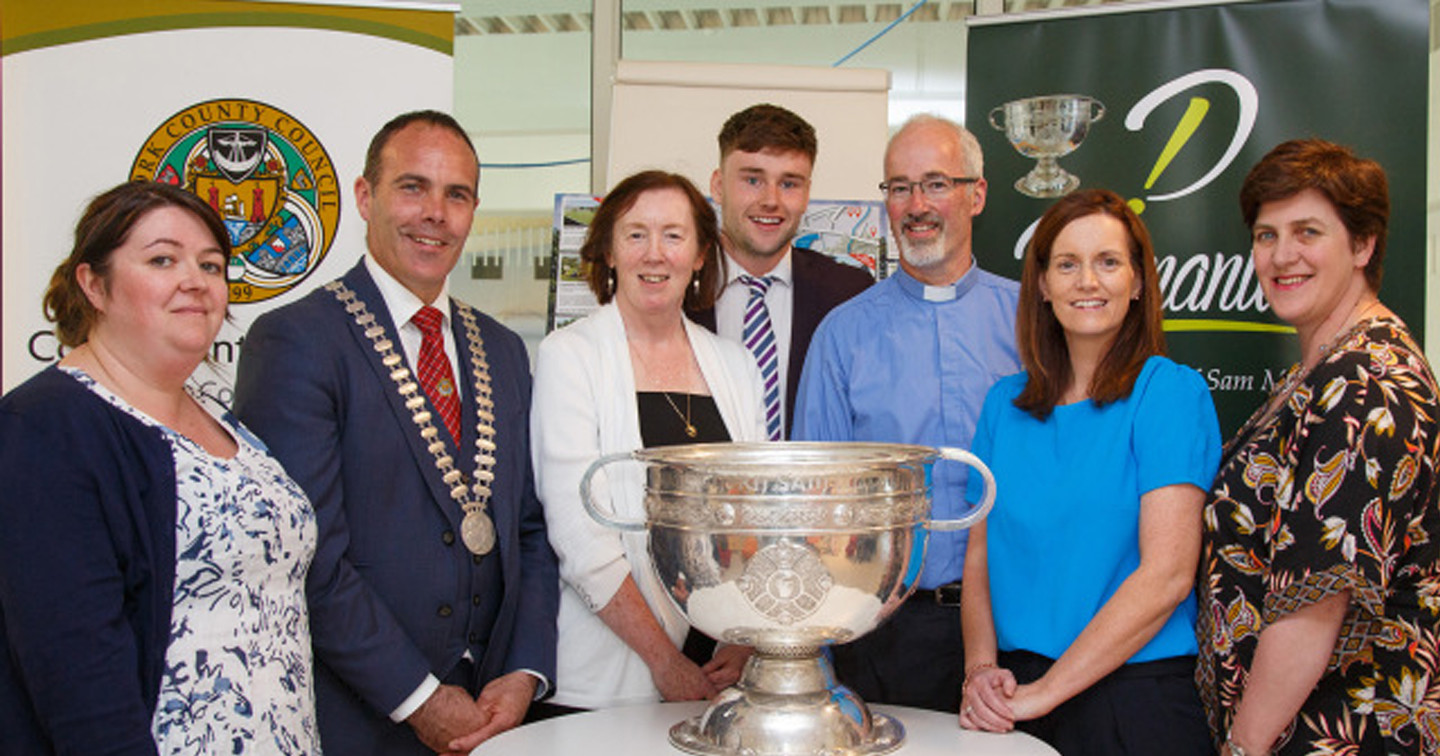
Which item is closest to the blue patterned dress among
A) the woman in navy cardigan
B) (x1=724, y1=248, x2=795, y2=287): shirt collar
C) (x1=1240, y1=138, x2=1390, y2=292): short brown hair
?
the woman in navy cardigan

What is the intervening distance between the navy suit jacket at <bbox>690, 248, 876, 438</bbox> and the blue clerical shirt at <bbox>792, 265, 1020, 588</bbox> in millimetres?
161

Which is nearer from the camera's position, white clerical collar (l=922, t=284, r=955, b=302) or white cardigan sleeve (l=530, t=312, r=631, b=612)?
white cardigan sleeve (l=530, t=312, r=631, b=612)

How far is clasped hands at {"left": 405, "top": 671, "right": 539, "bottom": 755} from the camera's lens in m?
2.03

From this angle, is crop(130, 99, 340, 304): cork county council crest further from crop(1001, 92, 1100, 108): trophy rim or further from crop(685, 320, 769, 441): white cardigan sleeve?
crop(1001, 92, 1100, 108): trophy rim

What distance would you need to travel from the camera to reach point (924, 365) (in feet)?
8.26

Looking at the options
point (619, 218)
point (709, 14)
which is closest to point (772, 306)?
point (619, 218)

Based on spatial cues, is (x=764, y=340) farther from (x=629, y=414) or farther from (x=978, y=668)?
(x=978, y=668)

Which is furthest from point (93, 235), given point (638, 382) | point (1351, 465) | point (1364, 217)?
point (1364, 217)

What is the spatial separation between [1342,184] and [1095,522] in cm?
65

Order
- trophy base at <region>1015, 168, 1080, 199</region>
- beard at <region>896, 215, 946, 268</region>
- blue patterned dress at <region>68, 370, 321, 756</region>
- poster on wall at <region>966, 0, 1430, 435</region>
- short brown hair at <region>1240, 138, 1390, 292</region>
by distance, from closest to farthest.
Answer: blue patterned dress at <region>68, 370, 321, 756</region> → short brown hair at <region>1240, 138, 1390, 292</region> → beard at <region>896, 215, 946, 268</region> → poster on wall at <region>966, 0, 1430, 435</region> → trophy base at <region>1015, 168, 1080, 199</region>

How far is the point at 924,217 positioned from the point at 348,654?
138cm

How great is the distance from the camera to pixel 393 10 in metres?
3.05

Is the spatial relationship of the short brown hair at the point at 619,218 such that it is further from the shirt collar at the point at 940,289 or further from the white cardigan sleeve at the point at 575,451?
the shirt collar at the point at 940,289

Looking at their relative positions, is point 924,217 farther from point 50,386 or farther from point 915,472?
point 50,386
